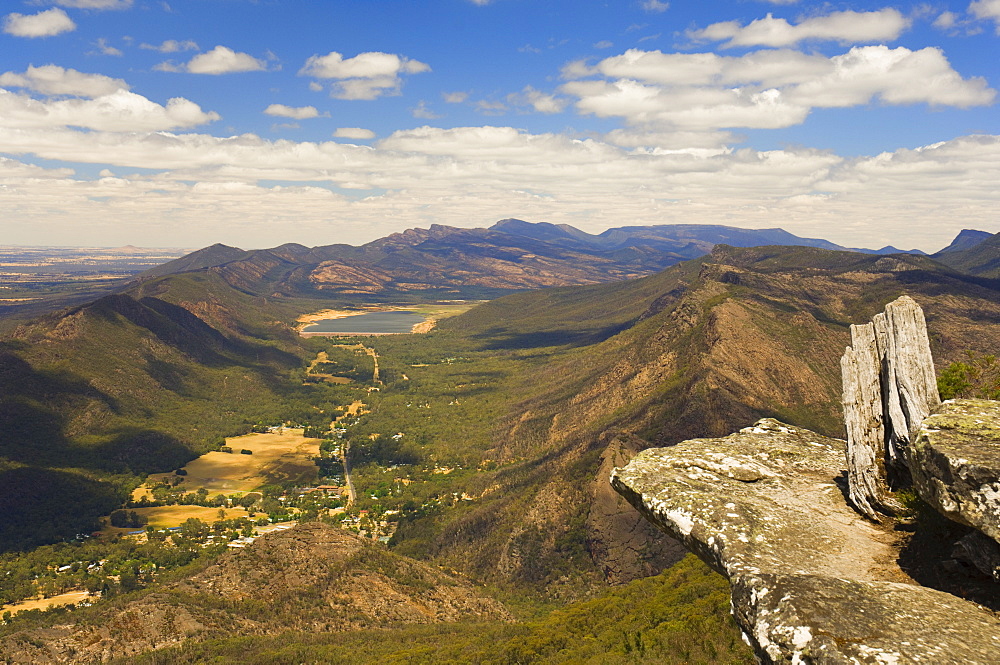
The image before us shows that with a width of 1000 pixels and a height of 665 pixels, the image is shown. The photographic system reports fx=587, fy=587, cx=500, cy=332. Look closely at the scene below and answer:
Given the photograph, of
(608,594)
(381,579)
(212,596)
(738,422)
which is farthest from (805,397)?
(212,596)

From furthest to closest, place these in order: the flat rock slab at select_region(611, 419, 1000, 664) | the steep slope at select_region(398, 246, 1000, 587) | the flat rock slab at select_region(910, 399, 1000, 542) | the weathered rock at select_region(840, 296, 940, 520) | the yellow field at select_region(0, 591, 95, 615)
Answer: the steep slope at select_region(398, 246, 1000, 587), the yellow field at select_region(0, 591, 95, 615), the weathered rock at select_region(840, 296, 940, 520), the flat rock slab at select_region(910, 399, 1000, 542), the flat rock slab at select_region(611, 419, 1000, 664)

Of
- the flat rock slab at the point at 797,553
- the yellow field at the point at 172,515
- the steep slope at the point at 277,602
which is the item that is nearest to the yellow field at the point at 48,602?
the steep slope at the point at 277,602

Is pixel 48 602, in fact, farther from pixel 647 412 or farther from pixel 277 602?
pixel 647 412

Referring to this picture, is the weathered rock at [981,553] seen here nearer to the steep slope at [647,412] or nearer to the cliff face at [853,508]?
the cliff face at [853,508]

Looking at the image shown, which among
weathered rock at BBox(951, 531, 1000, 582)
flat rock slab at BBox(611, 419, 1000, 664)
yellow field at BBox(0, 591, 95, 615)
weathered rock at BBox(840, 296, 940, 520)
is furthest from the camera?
yellow field at BBox(0, 591, 95, 615)

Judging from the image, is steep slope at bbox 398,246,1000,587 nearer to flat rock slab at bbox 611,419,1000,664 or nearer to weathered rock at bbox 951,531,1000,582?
flat rock slab at bbox 611,419,1000,664

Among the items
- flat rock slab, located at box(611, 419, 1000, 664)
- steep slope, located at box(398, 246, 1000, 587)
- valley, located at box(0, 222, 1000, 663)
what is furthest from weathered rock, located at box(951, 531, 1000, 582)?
steep slope, located at box(398, 246, 1000, 587)

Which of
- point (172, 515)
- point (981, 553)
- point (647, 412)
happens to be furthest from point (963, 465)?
point (172, 515)
